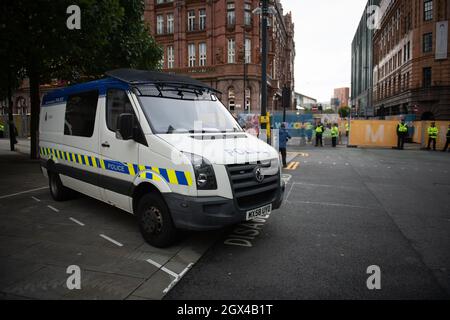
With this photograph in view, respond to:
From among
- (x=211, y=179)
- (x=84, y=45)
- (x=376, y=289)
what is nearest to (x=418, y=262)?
(x=376, y=289)

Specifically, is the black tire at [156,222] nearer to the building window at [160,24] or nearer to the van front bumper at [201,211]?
the van front bumper at [201,211]

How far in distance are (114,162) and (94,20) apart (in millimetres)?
5755

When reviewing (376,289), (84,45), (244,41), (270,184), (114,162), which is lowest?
(376,289)

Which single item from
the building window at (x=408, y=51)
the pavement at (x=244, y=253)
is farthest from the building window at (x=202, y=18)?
the pavement at (x=244, y=253)

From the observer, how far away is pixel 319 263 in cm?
410

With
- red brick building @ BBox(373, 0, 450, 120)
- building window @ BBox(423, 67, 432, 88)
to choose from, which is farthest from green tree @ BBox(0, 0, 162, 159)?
building window @ BBox(423, 67, 432, 88)

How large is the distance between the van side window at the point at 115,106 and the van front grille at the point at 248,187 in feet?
5.92

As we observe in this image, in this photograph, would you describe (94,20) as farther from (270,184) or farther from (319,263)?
(319,263)

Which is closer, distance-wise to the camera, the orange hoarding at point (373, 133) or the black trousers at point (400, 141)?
the black trousers at point (400, 141)

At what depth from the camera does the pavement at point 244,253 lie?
3.45 metres

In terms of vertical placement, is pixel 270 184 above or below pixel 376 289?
above

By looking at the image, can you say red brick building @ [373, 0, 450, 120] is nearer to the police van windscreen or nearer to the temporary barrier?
the temporary barrier

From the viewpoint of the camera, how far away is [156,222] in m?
4.48

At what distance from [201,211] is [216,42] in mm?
36749
